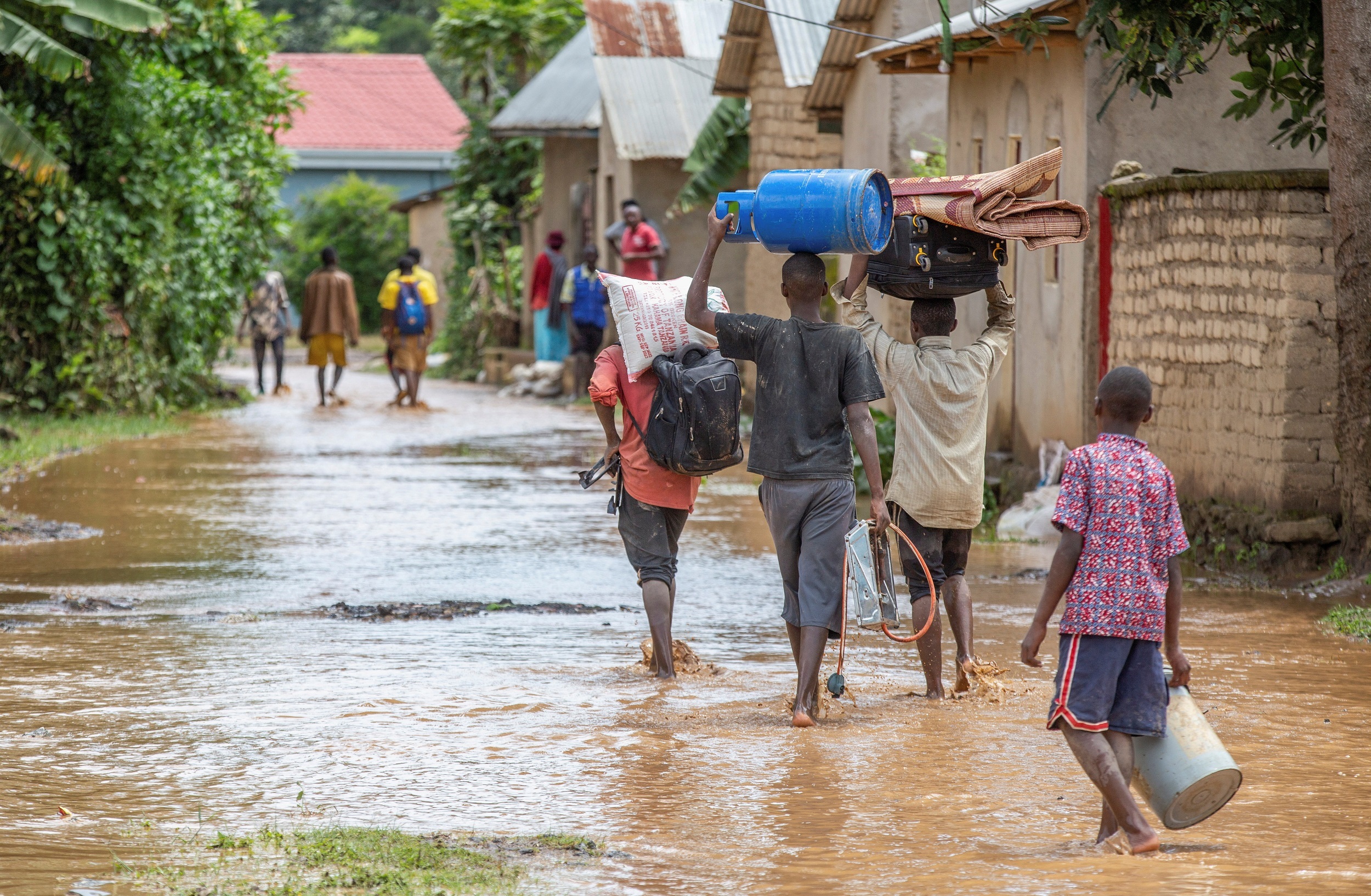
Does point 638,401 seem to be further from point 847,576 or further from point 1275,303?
point 1275,303

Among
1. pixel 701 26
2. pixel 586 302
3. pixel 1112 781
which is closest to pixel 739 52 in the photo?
pixel 586 302

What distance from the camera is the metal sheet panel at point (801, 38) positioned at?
54.8ft

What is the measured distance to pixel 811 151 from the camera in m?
17.4

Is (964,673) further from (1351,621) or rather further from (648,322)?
(1351,621)

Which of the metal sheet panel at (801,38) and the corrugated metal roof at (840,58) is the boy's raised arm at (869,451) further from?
the metal sheet panel at (801,38)

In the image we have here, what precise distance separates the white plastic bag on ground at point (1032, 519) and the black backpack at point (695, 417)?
483 centimetres

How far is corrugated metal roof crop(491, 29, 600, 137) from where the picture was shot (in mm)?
26000

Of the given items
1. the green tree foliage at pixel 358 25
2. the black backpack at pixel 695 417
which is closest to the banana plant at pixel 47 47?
the black backpack at pixel 695 417

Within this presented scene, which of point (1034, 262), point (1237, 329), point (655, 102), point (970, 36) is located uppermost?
point (655, 102)

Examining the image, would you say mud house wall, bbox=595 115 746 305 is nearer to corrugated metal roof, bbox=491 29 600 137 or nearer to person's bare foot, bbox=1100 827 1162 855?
corrugated metal roof, bbox=491 29 600 137

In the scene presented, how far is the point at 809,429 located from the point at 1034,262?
6701 mm

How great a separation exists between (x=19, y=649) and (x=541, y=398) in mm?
16563

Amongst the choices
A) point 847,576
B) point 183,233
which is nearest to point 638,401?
point 847,576

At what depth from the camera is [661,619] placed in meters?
6.65
